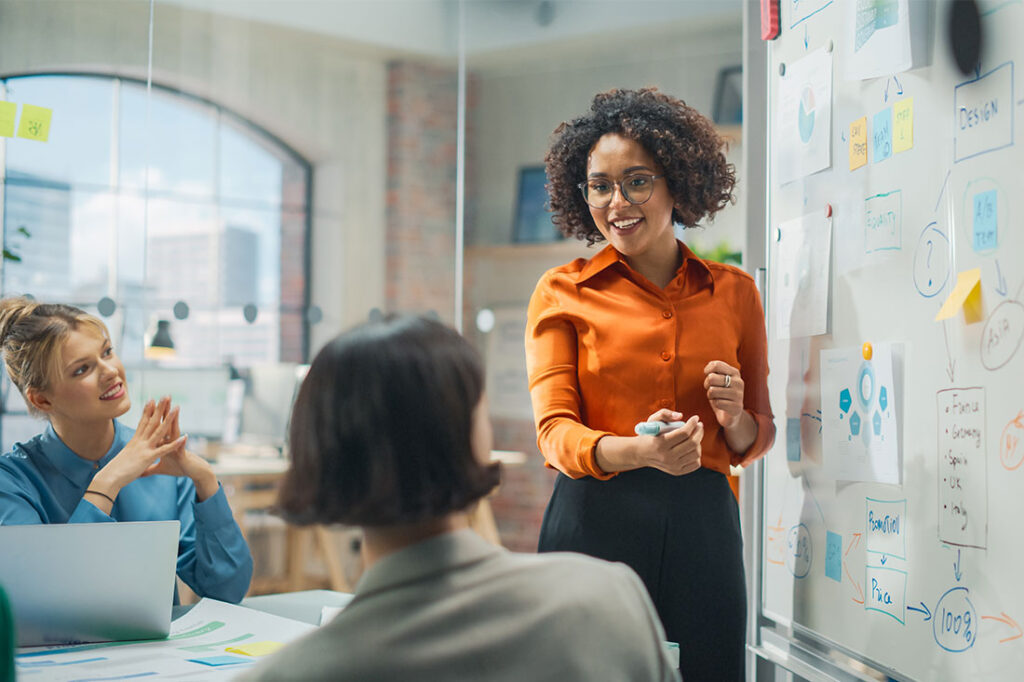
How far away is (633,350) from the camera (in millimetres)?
1620

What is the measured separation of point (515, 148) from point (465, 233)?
1.82 feet

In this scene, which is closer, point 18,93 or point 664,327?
point 664,327

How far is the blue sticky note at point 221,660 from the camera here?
1204 mm

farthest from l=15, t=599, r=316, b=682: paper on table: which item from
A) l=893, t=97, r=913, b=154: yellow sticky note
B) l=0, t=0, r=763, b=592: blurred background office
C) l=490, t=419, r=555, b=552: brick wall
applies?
l=490, t=419, r=555, b=552: brick wall

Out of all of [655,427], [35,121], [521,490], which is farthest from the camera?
[521,490]

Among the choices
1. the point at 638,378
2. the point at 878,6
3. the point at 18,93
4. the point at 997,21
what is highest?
the point at 18,93

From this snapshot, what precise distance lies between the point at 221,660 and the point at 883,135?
129 cm

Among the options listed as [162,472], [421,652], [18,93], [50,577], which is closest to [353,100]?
[18,93]

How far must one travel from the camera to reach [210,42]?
388 cm

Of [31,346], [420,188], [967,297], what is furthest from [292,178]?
[967,297]

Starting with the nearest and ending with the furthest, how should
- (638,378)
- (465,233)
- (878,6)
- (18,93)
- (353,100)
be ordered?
(878,6), (638,378), (18,93), (353,100), (465,233)

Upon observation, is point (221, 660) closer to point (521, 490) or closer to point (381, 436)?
point (381, 436)

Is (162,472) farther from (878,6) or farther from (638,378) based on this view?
(878,6)

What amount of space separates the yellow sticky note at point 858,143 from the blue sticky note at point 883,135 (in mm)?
26
